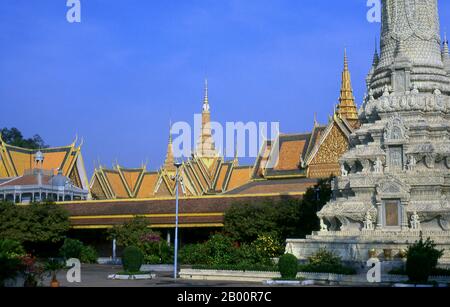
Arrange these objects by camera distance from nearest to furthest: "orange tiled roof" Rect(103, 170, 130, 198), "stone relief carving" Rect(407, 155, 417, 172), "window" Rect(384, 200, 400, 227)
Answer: "window" Rect(384, 200, 400, 227) → "stone relief carving" Rect(407, 155, 417, 172) → "orange tiled roof" Rect(103, 170, 130, 198)

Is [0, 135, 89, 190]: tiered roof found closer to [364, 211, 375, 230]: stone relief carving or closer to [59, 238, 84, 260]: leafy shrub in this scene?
[59, 238, 84, 260]: leafy shrub

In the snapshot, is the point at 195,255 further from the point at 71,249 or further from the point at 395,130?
the point at 395,130

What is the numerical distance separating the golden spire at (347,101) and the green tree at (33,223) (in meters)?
23.2

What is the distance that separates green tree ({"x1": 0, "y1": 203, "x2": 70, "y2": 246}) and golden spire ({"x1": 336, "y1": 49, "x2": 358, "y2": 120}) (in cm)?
2318

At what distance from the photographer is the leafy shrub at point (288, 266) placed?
70.5 ft

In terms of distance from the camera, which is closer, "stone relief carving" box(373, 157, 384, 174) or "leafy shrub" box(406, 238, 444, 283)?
"leafy shrub" box(406, 238, 444, 283)

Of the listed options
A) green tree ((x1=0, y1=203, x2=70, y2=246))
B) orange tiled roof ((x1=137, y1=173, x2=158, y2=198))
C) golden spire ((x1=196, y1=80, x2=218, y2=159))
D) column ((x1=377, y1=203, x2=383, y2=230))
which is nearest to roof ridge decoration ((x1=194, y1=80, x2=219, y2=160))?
golden spire ((x1=196, y1=80, x2=218, y2=159))

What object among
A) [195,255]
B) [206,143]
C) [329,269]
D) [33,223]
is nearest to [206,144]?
[206,143]

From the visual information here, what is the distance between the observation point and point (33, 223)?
40656mm

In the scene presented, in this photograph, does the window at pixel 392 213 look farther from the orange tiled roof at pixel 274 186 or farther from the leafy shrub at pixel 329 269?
the orange tiled roof at pixel 274 186

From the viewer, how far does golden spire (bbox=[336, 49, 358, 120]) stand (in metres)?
53.2

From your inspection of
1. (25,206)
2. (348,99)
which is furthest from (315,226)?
(348,99)
